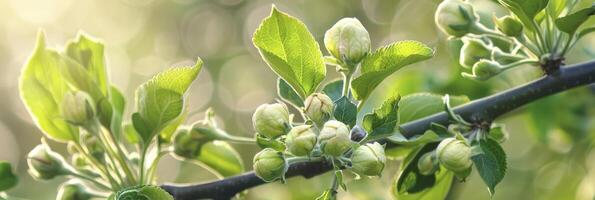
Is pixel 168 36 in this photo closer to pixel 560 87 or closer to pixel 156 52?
pixel 156 52

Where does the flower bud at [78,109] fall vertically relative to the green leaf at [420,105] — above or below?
above

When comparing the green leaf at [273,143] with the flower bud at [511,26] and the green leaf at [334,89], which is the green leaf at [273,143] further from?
the flower bud at [511,26]

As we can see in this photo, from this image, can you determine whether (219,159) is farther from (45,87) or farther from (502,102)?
(502,102)

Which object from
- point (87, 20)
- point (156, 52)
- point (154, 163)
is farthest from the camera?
point (87, 20)

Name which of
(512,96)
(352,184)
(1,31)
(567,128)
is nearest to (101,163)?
(512,96)

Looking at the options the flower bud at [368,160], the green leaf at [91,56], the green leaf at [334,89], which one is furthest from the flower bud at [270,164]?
the green leaf at [91,56]

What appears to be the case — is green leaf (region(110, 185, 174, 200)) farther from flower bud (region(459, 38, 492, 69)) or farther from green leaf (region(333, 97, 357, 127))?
flower bud (region(459, 38, 492, 69))
